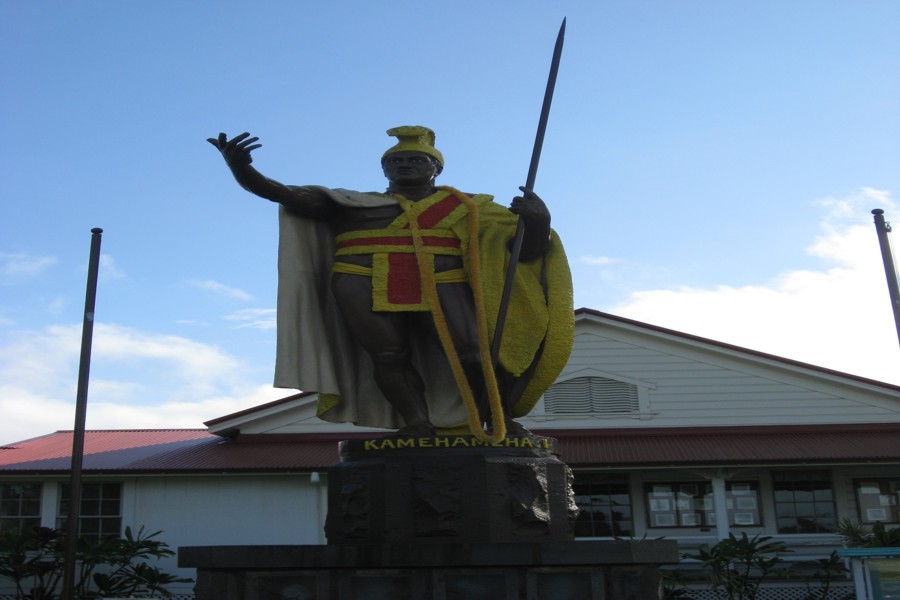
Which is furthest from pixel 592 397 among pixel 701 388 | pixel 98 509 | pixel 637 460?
pixel 98 509

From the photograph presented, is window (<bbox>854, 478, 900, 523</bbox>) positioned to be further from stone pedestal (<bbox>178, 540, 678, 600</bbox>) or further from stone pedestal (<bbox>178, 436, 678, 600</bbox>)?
stone pedestal (<bbox>178, 540, 678, 600</bbox>)

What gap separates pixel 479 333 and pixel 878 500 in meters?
16.8

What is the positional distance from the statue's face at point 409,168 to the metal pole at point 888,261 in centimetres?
870

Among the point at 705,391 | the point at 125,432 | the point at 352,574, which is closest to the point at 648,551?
the point at 352,574

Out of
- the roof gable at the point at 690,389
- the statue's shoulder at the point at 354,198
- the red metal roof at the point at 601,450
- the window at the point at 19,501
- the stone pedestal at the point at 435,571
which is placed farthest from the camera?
the roof gable at the point at 690,389

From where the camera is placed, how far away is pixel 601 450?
19.7 metres

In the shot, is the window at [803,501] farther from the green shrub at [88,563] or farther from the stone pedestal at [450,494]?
the stone pedestal at [450,494]

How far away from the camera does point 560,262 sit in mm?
6297

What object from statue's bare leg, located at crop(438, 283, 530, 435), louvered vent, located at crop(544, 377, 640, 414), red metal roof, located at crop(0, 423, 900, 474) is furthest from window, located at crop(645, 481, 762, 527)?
statue's bare leg, located at crop(438, 283, 530, 435)

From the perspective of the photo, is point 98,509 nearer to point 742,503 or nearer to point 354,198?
point 742,503

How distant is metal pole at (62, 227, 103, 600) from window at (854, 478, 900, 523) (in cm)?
1468

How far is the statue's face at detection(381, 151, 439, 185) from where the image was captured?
6.48 metres

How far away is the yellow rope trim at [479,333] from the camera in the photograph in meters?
5.79

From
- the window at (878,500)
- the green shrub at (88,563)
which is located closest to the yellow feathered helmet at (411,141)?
the green shrub at (88,563)
